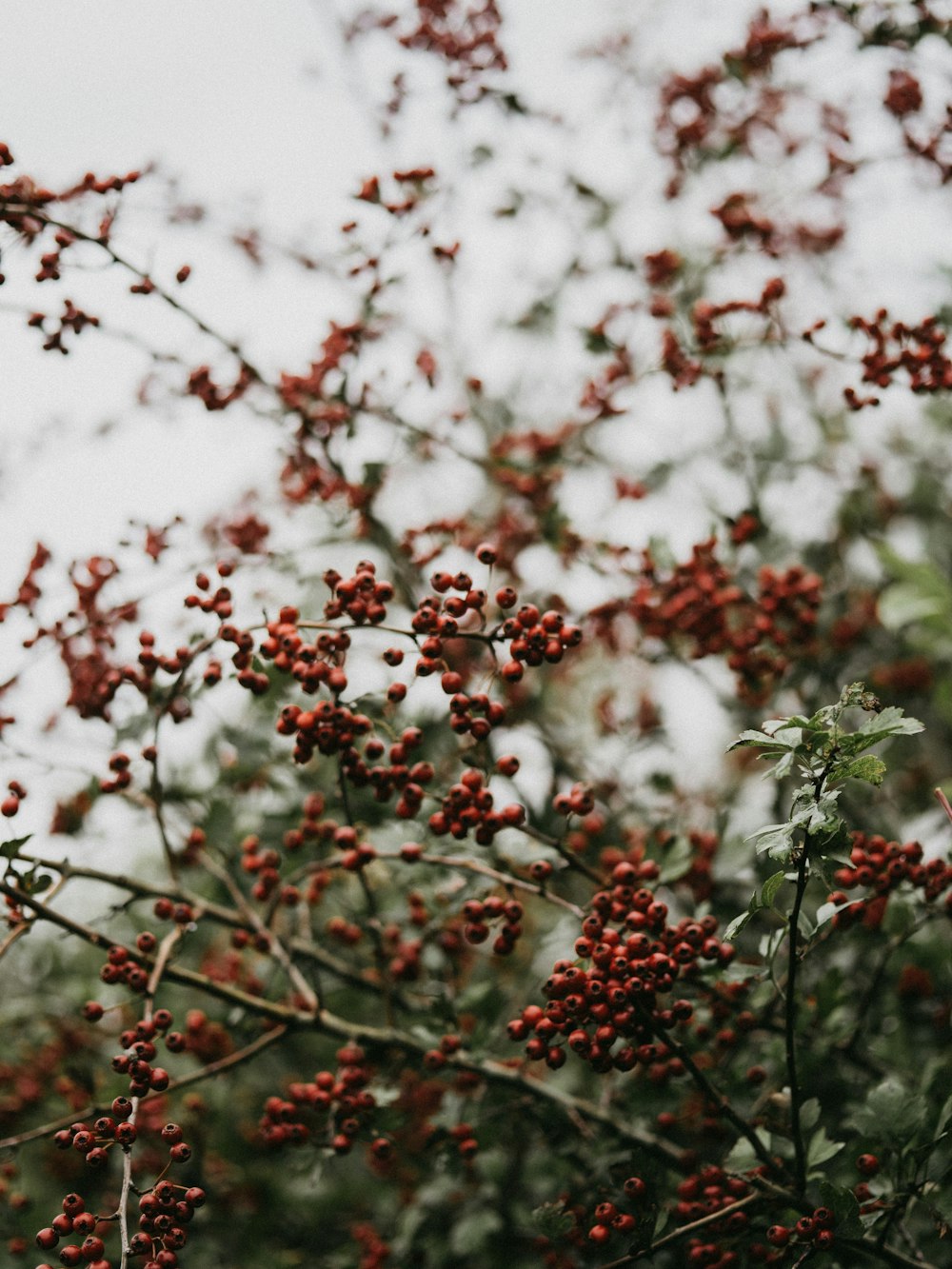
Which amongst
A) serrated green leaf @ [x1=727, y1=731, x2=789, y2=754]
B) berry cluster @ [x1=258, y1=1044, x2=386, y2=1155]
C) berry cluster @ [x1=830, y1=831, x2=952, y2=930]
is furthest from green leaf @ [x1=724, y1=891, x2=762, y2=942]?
berry cluster @ [x1=258, y1=1044, x2=386, y2=1155]

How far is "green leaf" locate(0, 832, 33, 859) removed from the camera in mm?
1660

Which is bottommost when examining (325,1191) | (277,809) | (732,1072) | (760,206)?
(732,1072)

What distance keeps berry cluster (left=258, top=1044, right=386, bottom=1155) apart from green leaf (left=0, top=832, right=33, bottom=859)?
74 cm

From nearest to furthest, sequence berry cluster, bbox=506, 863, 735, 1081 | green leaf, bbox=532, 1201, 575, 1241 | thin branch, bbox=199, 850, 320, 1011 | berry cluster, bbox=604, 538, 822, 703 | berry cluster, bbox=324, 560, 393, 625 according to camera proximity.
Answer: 1. berry cluster, bbox=506, 863, 735, 1081
2. green leaf, bbox=532, 1201, 575, 1241
3. berry cluster, bbox=324, 560, 393, 625
4. thin branch, bbox=199, 850, 320, 1011
5. berry cluster, bbox=604, 538, 822, 703

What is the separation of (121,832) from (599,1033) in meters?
1.78

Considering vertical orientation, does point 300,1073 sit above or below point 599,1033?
above

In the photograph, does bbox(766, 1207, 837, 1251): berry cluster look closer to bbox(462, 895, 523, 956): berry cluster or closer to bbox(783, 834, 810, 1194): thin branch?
bbox(783, 834, 810, 1194): thin branch

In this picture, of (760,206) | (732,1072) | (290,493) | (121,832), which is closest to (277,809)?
(121,832)

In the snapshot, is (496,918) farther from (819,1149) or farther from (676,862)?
(819,1149)

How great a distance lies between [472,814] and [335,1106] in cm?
71

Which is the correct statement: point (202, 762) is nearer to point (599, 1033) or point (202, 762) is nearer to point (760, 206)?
point (599, 1033)

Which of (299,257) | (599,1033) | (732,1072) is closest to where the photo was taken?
(599,1033)

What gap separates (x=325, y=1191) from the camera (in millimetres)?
Result: 3414

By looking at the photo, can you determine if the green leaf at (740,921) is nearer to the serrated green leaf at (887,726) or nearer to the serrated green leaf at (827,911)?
the serrated green leaf at (827,911)
